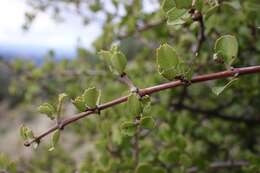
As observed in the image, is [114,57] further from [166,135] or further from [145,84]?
[145,84]

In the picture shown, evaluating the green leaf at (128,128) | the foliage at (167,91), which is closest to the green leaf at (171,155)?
the foliage at (167,91)

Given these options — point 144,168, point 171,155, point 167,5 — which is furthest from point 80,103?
point 171,155

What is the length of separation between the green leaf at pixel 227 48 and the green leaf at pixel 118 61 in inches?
6.6

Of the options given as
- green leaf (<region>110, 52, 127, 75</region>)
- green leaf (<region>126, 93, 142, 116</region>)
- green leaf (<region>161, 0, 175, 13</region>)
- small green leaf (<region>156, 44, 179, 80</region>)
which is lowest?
green leaf (<region>126, 93, 142, 116</region>)

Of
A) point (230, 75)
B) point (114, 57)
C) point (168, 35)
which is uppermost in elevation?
point (168, 35)

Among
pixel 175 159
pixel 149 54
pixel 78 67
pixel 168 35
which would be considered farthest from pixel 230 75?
pixel 149 54

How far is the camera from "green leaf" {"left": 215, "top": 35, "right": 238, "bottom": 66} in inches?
29.7

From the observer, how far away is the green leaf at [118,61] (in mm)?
805

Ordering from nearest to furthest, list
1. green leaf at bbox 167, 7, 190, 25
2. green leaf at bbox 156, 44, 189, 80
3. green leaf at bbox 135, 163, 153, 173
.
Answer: green leaf at bbox 156, 44, 189, 80 → green leaf at bbox 167, 7, 190, 25 → green leaf at bbox 135, 163, 153, 173

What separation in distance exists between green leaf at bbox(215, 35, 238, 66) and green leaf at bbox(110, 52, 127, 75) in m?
0.17

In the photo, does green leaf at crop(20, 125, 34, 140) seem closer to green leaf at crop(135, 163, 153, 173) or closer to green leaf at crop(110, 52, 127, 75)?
green leaf at crop(110, 52, 127, 75)

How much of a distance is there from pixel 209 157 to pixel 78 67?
73 centimetres

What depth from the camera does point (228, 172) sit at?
1932 mm

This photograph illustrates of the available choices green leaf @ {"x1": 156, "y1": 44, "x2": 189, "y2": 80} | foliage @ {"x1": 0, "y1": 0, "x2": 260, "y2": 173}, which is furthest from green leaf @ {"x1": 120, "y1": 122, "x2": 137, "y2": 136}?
green leaf @ {"x1": 156, "y1": 44, "x2": 189, "y2": 80}
